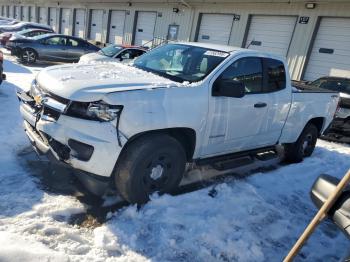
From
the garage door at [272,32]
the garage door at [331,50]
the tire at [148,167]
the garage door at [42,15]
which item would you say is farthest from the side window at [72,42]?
the garage door at [42,15]

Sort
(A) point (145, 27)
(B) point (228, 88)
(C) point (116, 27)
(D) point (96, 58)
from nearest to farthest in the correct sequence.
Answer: (B) point (228, 88) < (D) point (96, 58) < (A) point (145, 27) < (C) point (116, 27)

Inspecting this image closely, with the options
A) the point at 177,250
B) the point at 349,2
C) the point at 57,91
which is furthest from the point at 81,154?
the point at 349,2

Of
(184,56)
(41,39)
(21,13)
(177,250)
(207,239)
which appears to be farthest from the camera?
(21,13)

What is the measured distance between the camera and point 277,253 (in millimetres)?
3578

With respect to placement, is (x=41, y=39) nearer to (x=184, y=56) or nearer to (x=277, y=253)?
(x=184, y=56)

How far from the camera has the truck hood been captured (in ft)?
11.5

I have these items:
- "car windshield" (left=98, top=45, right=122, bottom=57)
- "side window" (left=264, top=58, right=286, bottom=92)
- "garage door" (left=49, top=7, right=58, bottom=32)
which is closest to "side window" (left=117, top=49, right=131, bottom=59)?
"car windshield" (left=98, top=45, right=122, bottom=57)

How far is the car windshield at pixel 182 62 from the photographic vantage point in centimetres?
449

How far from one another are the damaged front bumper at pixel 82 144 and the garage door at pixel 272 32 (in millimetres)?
11896

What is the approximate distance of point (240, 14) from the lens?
53.5 feet

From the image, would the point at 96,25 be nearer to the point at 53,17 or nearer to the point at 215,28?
the point at 53,17

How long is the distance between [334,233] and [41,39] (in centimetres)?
1463

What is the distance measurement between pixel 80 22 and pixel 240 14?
1815 centimetres

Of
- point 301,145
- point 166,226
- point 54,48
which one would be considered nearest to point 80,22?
point 54,48
